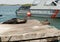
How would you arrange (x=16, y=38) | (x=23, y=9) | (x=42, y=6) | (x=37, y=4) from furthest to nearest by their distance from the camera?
(x=23, y=9) → (x=37, y=4) → (x=42, y=6) → (x=16, y=38)

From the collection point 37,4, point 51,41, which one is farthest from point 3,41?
point 37,4

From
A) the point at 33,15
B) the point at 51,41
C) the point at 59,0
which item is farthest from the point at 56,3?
the point at 51,41

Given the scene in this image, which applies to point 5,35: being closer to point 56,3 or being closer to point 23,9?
point 56,3

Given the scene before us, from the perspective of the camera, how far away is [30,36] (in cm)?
428

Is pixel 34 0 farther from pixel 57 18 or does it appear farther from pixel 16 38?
pixel 16 38

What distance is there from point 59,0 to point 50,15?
13.2ft

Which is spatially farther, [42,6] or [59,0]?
[59,0]

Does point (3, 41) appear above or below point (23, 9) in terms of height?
above

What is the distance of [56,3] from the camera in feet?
130

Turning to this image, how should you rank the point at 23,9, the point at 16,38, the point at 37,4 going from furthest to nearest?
the point at 23,9, the point at 37,4, the point at 16,38

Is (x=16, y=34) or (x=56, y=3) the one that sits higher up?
(x=16, y=34)

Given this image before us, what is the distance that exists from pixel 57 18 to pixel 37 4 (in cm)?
475

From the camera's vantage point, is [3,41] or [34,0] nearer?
[3,41]

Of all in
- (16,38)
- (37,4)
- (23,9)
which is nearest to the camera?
(16,38)
